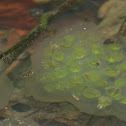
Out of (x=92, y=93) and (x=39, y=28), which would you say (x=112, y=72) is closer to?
(x=92, y=93)

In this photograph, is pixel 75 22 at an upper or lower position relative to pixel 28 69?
upper

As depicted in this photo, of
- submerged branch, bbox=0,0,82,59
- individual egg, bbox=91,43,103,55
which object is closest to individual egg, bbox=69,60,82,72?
individual egg, bbox=91,43,103,55

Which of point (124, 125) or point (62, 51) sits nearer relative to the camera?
point (124, 125)

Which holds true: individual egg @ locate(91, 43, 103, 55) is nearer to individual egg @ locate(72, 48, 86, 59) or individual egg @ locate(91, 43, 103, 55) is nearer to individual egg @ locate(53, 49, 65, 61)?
individual egg @ locate(72, 48, 86, 59)

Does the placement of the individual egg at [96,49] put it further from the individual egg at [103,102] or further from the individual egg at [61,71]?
the individual egg at [103,102]

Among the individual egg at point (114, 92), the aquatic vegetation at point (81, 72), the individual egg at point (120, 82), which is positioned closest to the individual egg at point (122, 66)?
the aquatic vegetation at point (81, 72)

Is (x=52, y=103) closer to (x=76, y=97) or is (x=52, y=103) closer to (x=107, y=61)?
(x=76, y=97)

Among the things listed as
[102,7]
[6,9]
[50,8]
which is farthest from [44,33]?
[102,7]
